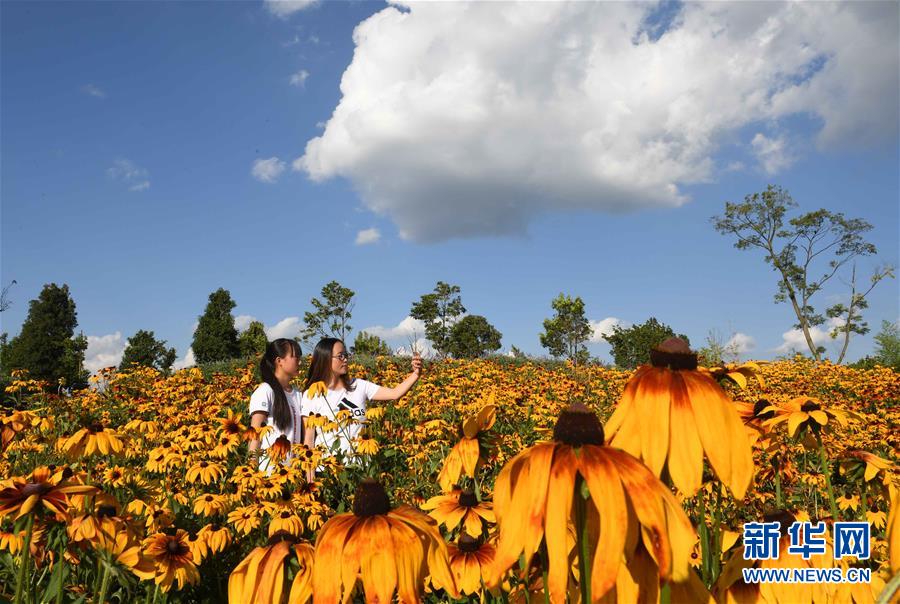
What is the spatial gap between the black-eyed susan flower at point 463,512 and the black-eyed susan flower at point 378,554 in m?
0.71

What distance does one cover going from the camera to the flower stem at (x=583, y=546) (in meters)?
0.88

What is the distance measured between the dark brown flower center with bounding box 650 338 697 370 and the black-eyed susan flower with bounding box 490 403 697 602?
300 millimetres

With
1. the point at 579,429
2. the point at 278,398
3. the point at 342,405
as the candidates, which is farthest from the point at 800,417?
the point at 278,398

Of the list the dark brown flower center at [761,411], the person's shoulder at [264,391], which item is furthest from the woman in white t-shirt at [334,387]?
the dark brown flower center at [761,411]

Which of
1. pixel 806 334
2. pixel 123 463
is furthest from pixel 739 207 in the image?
pixel 123 463

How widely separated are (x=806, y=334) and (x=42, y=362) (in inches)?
1783

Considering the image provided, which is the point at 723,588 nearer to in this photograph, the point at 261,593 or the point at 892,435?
the point at 261,593

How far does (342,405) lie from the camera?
577 cm

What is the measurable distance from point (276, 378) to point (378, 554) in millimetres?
4989

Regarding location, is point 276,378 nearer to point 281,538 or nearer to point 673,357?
point 281,538

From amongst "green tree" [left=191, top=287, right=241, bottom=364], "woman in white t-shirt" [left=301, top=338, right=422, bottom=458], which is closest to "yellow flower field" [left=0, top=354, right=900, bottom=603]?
"woman in white t-shirt" [left=301, top=338, right=422, bottom=458]

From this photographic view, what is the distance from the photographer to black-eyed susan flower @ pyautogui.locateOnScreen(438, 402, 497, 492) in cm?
205

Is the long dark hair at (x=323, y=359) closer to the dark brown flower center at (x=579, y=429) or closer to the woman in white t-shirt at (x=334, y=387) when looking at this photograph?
the woman in white t-shirt at (x=334, y=387)

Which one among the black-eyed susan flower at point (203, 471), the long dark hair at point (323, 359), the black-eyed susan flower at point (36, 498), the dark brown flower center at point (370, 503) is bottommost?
the black-eyed susan flower at point (203, 471)
